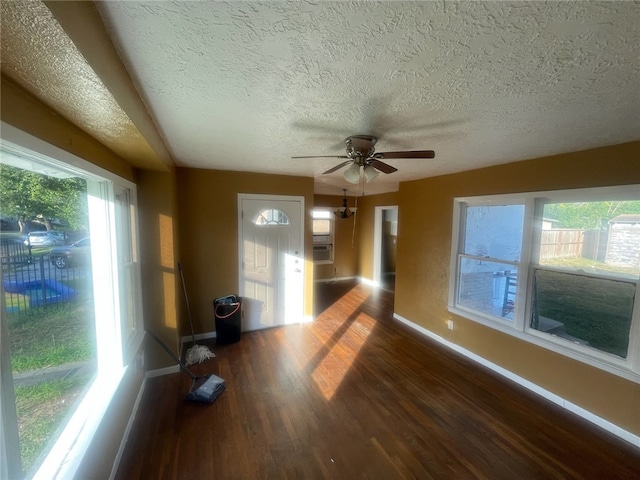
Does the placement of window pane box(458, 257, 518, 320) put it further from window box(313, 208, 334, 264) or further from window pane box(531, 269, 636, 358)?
window box(313, 208, 334, 264)

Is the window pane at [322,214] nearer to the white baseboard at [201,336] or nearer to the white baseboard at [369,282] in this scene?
the white baseboard at [369,282]

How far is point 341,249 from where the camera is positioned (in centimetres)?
679

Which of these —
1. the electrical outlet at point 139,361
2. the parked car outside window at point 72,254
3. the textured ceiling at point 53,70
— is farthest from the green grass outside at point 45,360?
the textured ceiling at point 53,70

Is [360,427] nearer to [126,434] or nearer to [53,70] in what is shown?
[126,434]

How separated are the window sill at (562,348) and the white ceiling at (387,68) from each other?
68.1 inches

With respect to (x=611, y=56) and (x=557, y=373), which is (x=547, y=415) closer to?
(x=557, y=373)

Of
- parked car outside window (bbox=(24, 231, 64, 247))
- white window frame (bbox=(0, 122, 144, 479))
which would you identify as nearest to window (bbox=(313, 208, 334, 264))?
white window frame (bbox=(0, 122, 144, 479))

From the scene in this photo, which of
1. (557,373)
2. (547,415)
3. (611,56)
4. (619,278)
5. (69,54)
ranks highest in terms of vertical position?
(611,56)

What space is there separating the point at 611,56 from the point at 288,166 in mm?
2666

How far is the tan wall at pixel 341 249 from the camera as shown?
21.6 ft

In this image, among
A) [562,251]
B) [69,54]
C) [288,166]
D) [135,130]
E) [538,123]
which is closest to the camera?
[69,54]

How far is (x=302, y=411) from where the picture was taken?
2291 mm

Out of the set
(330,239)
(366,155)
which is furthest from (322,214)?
(366,155)

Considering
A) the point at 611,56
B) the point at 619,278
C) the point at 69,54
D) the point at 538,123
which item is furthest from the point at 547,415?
the point at 69,54
